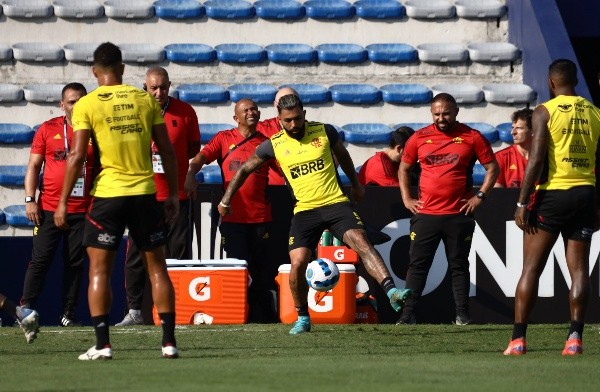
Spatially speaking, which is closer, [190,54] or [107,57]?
[107,57]

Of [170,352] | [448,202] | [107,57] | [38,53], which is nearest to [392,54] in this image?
[38,53]

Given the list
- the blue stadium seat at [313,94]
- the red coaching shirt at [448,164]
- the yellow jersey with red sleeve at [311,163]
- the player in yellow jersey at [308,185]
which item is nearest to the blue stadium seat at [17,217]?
the blue stadium seat at [313,94]

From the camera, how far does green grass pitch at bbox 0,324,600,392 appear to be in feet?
24.1

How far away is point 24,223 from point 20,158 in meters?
0.99

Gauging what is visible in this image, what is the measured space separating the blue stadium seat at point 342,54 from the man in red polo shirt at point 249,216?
356cm

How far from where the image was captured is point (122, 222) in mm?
9109

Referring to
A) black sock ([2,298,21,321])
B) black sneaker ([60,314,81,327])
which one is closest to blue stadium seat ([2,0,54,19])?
black sneaker ([60,314,81,327])

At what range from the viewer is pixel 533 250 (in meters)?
9.45

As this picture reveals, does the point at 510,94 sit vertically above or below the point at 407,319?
above

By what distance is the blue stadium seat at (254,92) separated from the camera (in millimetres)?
16375

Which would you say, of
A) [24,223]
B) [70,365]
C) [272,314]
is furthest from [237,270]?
[70,365]

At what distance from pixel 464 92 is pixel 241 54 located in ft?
9.13

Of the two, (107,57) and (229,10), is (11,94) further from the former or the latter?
(107,57)

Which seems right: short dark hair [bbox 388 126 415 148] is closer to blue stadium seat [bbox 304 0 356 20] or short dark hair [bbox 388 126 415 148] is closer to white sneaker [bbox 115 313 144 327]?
white sneaker [bbox 115 313 144 327]
